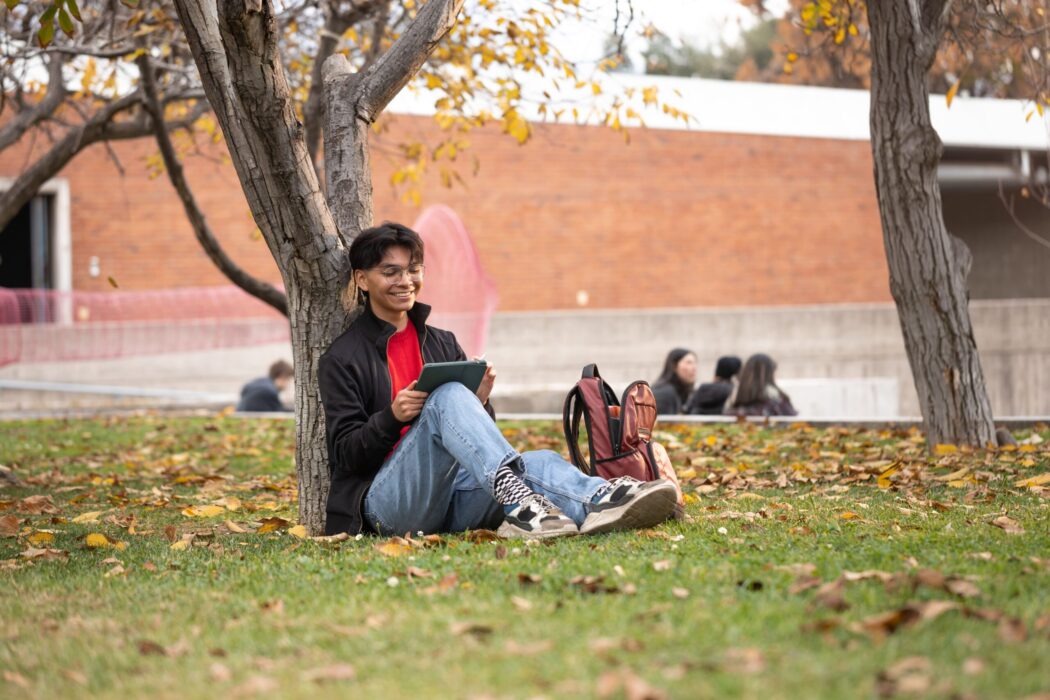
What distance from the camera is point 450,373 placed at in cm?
521

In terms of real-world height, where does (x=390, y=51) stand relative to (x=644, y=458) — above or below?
above

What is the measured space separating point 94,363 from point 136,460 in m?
12.5

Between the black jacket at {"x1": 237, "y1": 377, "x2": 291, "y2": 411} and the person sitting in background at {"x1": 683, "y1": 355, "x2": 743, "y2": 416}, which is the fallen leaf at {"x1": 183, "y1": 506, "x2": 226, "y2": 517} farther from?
the black jacket at {"x1": 237, "y1": 377, "x2": 291, "y2": 411}

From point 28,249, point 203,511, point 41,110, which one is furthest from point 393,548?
point 28,249

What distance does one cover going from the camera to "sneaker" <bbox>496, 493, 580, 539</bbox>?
5.03 metres

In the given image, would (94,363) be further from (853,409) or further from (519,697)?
(519,697)

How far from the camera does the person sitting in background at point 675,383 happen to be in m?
12.9

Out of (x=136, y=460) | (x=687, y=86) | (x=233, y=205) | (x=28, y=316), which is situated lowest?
(x=136, y=460)

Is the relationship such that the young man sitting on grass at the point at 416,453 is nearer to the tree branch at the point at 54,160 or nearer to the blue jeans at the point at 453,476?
the blue jeans at the point at 453,476

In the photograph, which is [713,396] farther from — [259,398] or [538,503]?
[538,503]

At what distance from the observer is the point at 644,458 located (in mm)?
5496

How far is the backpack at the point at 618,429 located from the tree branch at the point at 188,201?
4.98 meters

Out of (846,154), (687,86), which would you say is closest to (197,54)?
(687,86)

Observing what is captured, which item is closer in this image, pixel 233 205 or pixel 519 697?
pixel 519 697
